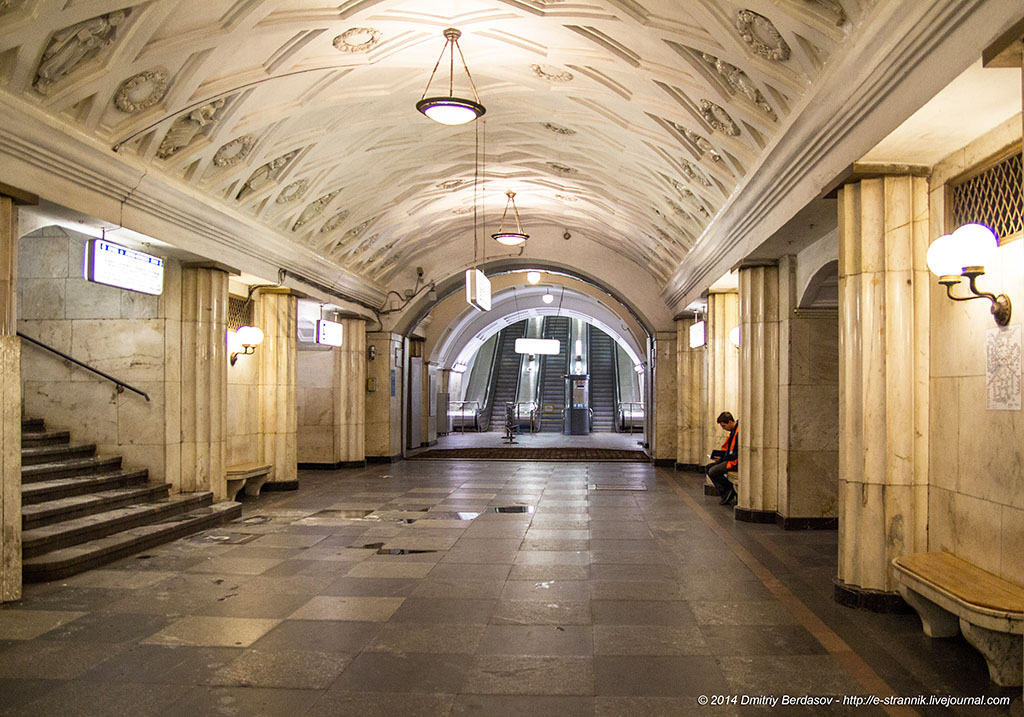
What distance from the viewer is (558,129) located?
1009 cm

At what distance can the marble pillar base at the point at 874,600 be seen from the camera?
16.5 ft

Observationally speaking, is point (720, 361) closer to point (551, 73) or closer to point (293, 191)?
point (551, 73)

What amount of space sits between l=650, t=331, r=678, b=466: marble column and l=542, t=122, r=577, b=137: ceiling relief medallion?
22.0 ft

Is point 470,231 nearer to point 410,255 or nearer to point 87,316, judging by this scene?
point 410,255

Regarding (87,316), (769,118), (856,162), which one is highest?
(769,118)

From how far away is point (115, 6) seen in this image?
530 cm

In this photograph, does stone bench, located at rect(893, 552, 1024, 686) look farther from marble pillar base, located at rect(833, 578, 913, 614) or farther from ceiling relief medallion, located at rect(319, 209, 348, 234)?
ceiling relief medallion, located at rect(319, 209, 348, 234)

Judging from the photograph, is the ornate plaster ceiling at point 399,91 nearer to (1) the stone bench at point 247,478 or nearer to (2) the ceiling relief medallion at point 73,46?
(2) the ceiling relief medallion at point 73,46

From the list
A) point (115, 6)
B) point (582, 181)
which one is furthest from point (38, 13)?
point (582, 181)

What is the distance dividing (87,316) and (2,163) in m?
3.73

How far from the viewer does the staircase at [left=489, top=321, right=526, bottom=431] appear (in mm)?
31188

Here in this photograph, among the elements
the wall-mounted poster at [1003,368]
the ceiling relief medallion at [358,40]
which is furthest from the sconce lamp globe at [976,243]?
the ceiling relief medallion at [358,40]

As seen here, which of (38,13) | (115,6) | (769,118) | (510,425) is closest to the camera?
(38,13)

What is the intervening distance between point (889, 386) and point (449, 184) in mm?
8815
